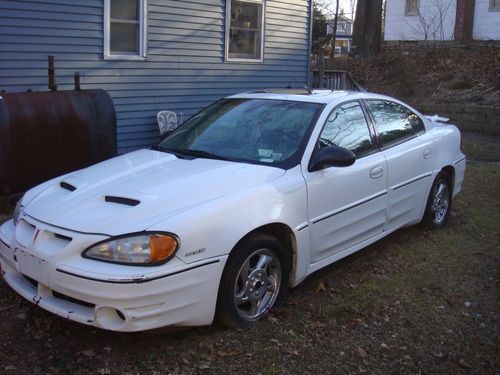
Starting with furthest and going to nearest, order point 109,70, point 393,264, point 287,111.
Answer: point 109,70 < point 393,264 < point 287,111

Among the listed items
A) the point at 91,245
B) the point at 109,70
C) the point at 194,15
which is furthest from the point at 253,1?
the point at 91,245

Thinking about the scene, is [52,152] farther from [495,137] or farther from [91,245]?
[495,137]

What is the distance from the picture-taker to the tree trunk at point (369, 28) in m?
22.3

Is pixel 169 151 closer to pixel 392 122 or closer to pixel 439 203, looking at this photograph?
pixel 392 122

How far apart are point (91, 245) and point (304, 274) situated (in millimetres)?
1630

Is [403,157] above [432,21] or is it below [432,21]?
below

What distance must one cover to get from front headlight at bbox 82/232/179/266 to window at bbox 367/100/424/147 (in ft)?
A: 8.53

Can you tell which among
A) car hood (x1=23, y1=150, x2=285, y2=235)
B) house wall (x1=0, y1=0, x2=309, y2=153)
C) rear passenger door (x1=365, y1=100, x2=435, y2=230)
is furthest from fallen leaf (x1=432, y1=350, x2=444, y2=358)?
house wall (x1=0, y1=0, x2=309, y2=153)

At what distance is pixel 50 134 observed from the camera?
22.2ft

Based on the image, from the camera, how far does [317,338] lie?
385cm

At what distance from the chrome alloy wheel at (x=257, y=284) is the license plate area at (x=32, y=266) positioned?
113cm

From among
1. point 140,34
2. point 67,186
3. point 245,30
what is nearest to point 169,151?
point 67,186

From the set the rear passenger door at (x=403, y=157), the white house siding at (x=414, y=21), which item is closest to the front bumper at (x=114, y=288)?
the rear passenger door at (x=403, y=157)

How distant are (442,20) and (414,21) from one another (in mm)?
1415
